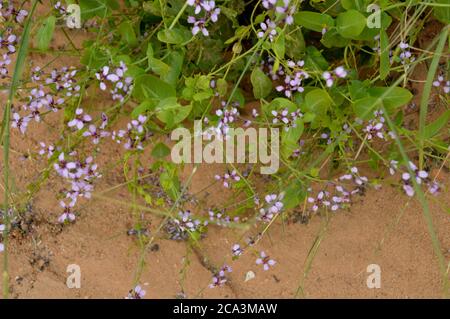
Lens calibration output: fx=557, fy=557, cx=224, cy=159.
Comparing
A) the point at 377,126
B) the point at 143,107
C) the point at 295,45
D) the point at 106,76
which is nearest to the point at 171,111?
the point at 143,107

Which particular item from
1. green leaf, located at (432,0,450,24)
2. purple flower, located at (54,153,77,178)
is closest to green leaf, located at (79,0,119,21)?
purple flower, located at (54,153,77,178)

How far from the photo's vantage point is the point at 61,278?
1835 millimetres

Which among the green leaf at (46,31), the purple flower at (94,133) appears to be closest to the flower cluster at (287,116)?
the purple flower at (94,133)

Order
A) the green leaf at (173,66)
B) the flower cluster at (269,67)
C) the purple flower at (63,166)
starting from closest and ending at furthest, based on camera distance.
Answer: the purple flower at (63,166) < the green leaf at (173,66) < the flower cluster at (269,67)

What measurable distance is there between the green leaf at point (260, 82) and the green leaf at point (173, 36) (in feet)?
0.66

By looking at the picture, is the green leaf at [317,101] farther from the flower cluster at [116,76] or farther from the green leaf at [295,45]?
the flower cluster at [116,76]

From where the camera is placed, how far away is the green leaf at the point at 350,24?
51.9 inches

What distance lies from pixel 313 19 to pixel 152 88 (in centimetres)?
43

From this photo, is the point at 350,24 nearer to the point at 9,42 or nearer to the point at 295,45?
the point at 295,45

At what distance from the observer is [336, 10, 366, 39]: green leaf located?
132cm

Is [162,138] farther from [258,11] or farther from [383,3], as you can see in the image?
[383,3]

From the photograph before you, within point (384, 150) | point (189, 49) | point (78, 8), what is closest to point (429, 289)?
point (384, 150)

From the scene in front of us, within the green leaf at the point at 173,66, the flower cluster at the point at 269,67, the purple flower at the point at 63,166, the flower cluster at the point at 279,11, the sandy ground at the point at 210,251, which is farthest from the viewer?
the sandy ground at the point at 210,251

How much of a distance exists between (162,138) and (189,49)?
11.4 inches
